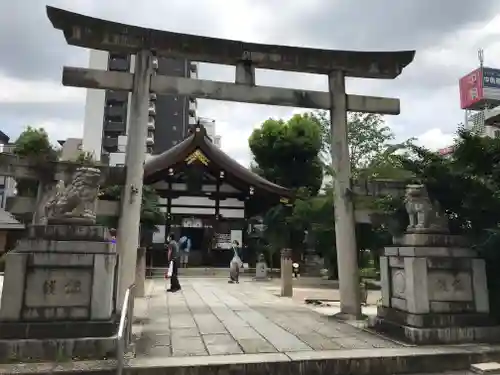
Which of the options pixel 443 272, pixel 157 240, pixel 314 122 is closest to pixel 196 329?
pixel 443 272

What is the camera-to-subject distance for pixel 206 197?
2478 centimetres

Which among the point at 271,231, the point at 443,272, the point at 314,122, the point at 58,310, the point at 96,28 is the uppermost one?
the point at 314,122

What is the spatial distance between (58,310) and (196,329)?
2.44 m

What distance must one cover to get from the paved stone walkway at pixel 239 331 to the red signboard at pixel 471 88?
47658 millimetres

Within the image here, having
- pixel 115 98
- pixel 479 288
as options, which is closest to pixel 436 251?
pixel 479 288

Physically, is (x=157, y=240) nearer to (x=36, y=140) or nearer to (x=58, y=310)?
(x=36, y=140)

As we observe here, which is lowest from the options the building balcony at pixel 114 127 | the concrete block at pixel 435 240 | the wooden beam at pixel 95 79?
the concrete block at pixel 435 240

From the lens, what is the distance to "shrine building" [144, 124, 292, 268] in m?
22.7

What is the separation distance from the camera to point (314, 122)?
28203mm

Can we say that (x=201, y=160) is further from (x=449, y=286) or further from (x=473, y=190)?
(x=449, y=286)

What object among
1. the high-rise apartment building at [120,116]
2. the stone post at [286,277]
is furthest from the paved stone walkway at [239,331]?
the high-rise apartment building at [120,116]

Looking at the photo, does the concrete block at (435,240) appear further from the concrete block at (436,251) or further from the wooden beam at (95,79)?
the wooden beam at (95,79)

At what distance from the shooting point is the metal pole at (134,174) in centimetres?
746

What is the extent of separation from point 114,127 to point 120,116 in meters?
1.55
